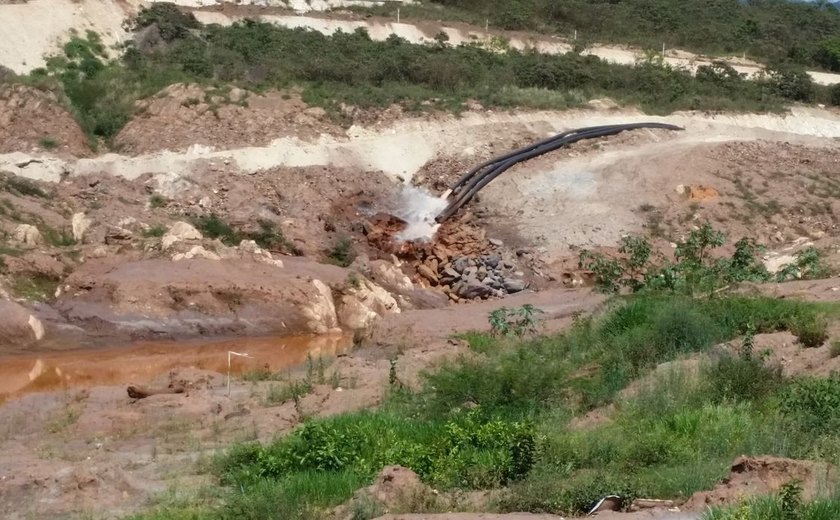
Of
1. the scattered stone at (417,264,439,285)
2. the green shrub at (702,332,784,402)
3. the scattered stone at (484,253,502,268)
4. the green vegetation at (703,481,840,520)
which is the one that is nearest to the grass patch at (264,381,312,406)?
the green shrub at (702,332,784,402)

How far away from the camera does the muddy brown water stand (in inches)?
712

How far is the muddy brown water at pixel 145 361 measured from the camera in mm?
18078

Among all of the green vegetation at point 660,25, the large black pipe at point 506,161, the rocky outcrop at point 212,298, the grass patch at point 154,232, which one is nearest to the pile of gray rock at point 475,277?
the large black pipe at point 506,161

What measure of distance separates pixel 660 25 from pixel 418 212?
4056cm

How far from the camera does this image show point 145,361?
19531 millimetres

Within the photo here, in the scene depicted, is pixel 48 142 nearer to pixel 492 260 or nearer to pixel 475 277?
pixel 475 277

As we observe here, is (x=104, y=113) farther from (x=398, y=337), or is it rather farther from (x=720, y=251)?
(x=720, y=251)

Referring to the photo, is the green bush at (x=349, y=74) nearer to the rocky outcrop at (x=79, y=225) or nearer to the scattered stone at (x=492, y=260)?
the rocky outcrop at (x=79, y=225)

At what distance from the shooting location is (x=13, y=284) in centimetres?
2061

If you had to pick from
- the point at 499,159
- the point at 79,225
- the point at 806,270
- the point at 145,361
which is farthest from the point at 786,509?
the point at 499,159

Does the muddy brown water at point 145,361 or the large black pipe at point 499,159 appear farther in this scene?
the large black pipe at point 499,159

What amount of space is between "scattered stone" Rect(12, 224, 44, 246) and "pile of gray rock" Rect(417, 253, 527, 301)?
30.8 ft

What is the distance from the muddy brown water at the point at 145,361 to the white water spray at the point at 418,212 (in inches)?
260

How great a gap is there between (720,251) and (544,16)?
36.2 m
